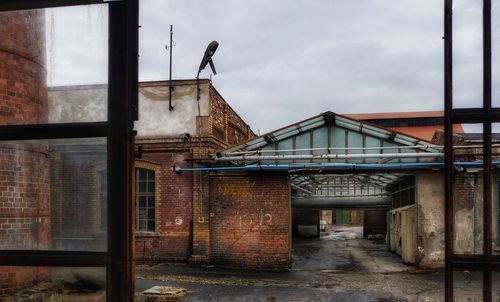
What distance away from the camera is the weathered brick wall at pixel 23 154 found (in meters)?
2.23

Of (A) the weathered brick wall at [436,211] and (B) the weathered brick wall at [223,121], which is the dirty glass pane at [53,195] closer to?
(A) the weathered brick wall at [436,211]

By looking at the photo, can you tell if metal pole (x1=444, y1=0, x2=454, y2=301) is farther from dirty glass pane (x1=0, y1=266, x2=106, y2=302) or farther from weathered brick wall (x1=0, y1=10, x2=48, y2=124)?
weathered brick wall (x1=0, y1=10, x2=48, y2=124)

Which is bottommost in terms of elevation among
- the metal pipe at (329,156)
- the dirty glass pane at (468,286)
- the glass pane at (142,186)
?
the dirty glass pane at (468,286)

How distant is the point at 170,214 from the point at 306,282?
5.17 m

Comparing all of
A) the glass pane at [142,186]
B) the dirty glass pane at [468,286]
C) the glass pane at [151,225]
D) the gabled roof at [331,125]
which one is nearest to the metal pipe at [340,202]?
the gabled roof at [331,125]

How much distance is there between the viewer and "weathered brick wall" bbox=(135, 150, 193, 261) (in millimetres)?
15195

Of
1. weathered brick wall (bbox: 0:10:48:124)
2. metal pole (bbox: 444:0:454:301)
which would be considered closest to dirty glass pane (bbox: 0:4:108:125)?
weathered brick wall (bbox: 0:10:48:124)

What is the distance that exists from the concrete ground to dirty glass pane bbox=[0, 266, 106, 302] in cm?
836

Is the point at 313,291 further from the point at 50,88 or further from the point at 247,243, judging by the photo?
the point at 50,88

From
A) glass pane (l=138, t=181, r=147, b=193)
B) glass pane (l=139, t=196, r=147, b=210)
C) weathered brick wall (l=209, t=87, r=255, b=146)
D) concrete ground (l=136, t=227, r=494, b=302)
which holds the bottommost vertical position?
concrete ground (l=136, t=227, r=494, b=302)

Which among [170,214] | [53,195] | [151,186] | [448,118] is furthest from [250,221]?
[448,118]

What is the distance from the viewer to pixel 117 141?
206cm

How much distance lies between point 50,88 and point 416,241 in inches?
537

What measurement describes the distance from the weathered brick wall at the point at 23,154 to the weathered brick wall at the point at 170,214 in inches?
508
